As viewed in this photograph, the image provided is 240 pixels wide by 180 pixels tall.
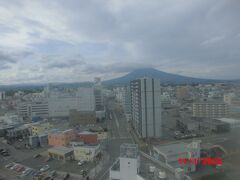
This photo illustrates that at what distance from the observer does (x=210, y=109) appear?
10430mm

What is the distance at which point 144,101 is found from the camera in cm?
771

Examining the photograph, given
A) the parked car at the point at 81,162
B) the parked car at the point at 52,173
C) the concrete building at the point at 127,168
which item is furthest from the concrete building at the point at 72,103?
the concrete building at the point at 127,168

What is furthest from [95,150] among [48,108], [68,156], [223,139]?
[48,108]

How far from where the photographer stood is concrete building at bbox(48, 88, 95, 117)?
13375 millimetres

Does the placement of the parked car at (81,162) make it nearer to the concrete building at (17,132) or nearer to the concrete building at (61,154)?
the concrete building at (61,154)

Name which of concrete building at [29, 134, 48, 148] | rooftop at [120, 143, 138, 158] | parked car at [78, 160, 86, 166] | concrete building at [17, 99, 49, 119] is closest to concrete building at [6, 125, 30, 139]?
concrete building at [29, 134, 48, 148]

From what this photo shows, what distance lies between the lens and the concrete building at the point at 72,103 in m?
13.4

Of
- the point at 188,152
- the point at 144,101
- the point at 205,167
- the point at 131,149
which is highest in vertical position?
the point at 144,101

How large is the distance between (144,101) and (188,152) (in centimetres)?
294

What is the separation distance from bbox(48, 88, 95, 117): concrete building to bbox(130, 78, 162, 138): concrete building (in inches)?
233

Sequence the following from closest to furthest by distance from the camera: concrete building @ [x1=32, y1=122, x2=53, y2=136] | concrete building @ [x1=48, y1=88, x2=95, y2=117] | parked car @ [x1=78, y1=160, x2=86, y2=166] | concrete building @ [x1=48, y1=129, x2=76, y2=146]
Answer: parked car @ [x1=78, y1=160, x2=86, y2=166]
concrete building @ [x1=48, y1=129, x2=76, y2=146]
concrete building @ [x1=32, y1=122, x2=53, y2=136]
concrete building @ [x1=48, y1=88, x2=95, y2=117]

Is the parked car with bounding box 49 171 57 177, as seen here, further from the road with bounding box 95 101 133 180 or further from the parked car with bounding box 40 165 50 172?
the road with bounding box 95 101 133 180

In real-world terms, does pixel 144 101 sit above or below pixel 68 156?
above

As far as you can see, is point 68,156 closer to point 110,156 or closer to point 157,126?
point 110,156
